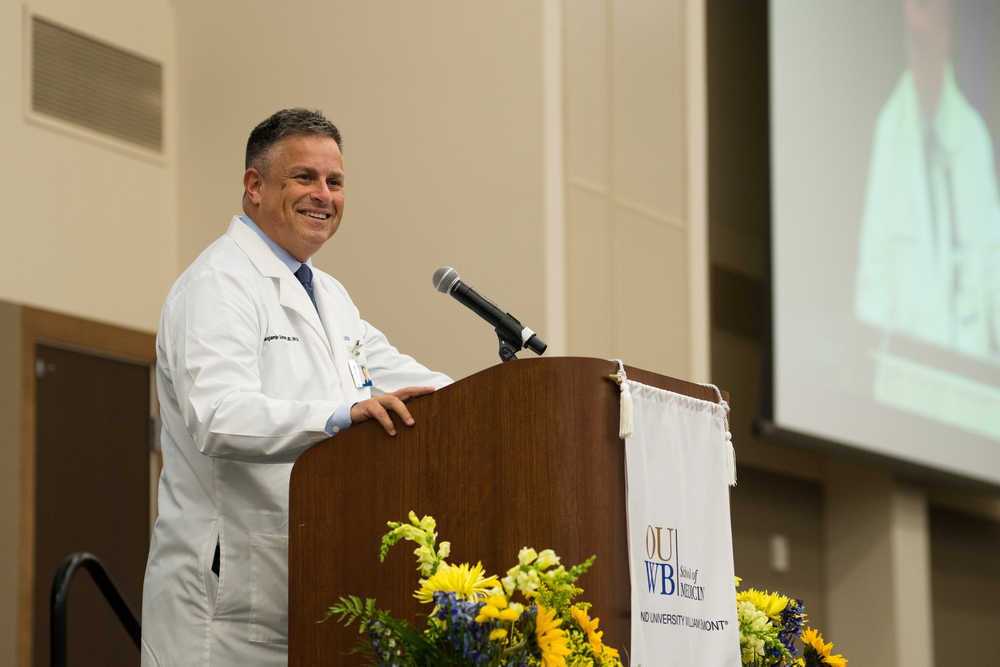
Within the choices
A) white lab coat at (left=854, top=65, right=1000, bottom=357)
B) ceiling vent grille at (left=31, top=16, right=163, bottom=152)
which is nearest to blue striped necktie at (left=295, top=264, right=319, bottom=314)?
ceiling vent grille at (left=31, top=16, right=163, bottom=152)

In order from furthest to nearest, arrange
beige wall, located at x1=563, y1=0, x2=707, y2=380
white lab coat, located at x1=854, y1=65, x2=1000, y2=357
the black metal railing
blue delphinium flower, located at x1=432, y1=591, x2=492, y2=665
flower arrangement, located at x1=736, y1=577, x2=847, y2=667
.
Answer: white lab coat, located at x1=854, y1=65, x2=1000, y2=357 → beige wall, located at x1=563, y1=0, x2=707, y2=380 → the black metal railing → flower arrangement, located at x1=736, y1=577, x2=847, y2=667 → blue delphinium flower, located at x1=432, y1=591, x2=492, y2=665

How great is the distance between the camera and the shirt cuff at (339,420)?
190 cm

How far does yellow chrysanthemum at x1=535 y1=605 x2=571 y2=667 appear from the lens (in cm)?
156

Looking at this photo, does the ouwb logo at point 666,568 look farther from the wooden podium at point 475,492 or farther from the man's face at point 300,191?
the man's face at point 300,191

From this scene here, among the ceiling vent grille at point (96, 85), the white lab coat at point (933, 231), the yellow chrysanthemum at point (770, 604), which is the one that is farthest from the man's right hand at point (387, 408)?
the white lab coat at point (933, 231)

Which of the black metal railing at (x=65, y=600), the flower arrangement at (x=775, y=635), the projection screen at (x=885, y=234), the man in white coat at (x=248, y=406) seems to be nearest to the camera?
Answer: the man in white coat at (x=248, y=406)

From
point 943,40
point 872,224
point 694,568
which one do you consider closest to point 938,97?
point 943,40

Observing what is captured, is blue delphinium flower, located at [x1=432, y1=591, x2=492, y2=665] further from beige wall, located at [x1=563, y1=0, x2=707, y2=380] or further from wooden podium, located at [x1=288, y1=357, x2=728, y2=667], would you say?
beige wall, located at [x1=563, y1=0, x2=707, y2=380]

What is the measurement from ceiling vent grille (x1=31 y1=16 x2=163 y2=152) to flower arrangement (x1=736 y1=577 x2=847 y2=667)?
394cm

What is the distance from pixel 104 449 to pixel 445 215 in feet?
5.81

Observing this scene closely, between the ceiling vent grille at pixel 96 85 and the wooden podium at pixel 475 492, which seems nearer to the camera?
the wooden podium at pixel 475 492

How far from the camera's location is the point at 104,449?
5.11 m

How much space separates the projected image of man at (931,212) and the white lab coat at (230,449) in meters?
4.63

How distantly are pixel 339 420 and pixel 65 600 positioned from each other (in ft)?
6.41
